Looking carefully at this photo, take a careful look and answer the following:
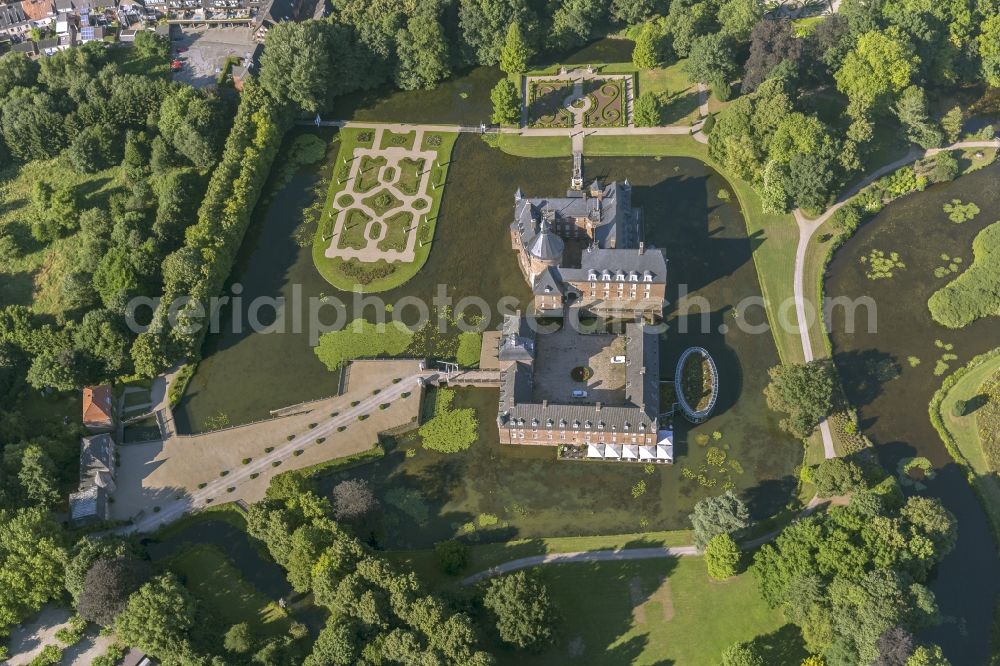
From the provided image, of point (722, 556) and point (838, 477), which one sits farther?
point (838, 477)

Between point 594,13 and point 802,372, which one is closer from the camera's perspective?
point 802,372

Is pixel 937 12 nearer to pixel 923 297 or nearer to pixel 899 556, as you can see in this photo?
pixel 923 297

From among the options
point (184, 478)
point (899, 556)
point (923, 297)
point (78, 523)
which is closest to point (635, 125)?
point (923, 297)

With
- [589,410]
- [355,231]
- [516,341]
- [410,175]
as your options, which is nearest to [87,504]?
[355,231]

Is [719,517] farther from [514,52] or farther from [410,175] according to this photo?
[514,52]

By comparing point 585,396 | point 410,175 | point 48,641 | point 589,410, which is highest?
point 410,175

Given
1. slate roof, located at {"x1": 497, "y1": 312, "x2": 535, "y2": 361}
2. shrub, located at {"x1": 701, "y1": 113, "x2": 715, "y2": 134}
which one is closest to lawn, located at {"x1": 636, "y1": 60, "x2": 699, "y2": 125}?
shrub, located at {"x1": 701, "y1": 113, "x2": 715, "y2": 134}
